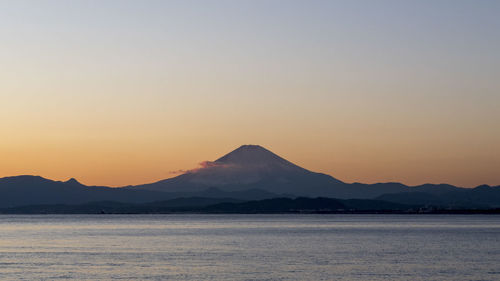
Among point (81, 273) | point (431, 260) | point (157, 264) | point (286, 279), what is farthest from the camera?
point (431, 260)

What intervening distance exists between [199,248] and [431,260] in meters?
31.5

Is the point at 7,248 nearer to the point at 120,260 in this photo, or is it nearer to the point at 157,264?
the point at 120,260

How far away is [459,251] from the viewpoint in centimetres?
9281

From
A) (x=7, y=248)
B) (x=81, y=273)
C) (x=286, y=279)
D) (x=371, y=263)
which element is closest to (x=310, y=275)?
(x=286, y=279)

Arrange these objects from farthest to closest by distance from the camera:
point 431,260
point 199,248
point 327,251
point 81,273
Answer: point 199,248 → point 327,251 → point 431,260 → point 81,273

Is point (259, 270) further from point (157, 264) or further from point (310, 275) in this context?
point (157, 264)

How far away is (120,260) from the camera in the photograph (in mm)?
79438

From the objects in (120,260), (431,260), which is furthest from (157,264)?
(431,260)

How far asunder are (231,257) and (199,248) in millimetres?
16816

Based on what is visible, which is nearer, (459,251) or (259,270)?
(259,270)

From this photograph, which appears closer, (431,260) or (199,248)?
(431,260)

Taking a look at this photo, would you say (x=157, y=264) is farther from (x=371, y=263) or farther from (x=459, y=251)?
(x=459, y=251)

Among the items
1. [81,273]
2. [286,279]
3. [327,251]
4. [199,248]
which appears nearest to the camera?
[286,279]

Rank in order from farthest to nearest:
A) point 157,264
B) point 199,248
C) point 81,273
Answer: point 199,248 < point 157,264 < point 81,273
